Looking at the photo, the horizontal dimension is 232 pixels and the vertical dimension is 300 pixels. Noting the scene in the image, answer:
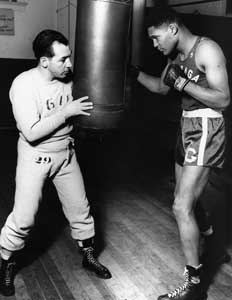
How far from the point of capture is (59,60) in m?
2.15

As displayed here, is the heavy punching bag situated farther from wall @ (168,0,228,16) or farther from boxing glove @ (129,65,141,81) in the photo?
wall @ (168,0,228,16)

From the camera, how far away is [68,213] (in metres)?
2.44

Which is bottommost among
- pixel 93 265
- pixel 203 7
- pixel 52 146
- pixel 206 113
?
pixel 93 265

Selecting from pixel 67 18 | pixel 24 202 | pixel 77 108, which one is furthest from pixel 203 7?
pixel 24 202

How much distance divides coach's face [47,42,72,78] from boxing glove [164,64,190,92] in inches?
20.7

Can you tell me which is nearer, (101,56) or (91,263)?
(101,56)

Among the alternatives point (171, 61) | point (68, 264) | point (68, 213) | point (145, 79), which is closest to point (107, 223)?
point (68, 264)

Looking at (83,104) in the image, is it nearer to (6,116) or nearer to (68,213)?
(68,213)

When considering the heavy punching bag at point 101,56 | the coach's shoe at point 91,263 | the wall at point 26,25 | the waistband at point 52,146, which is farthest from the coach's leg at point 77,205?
the wall at point 26,25

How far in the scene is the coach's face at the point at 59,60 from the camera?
7.04ft

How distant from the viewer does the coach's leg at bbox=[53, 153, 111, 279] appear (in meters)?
2.37

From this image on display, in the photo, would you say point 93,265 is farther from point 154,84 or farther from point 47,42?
point 47,42

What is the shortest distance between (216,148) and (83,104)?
72 cm

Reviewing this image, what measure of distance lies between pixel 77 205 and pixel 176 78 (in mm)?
883
